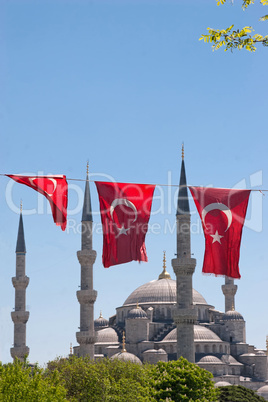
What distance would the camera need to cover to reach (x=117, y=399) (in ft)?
138

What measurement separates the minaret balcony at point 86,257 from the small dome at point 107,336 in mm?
25819

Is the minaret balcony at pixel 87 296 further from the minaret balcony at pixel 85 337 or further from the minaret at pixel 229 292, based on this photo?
the minaret at pixel 229 292

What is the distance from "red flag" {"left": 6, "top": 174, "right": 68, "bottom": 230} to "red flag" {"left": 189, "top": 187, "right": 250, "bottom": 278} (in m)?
4.46

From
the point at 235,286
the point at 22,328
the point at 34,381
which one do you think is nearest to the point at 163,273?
the point at 235,286

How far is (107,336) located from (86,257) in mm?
26795

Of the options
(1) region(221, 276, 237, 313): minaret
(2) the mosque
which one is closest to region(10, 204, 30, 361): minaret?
(2) the mosque

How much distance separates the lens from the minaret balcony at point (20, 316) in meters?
73.0

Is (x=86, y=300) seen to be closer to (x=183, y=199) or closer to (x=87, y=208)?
(x=87, y=208)

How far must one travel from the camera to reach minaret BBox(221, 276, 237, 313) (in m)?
84.3

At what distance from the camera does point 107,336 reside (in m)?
90.2

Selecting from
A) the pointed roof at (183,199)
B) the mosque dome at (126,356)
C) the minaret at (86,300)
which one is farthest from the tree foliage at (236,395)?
the mosque dome at (126,356)

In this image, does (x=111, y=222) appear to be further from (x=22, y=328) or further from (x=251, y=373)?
(x=251, y=373)

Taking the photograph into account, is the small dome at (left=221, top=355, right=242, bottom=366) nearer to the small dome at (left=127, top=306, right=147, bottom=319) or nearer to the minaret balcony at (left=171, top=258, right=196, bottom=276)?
the small dome at (left=127, top=306, right=147, bottom=319)

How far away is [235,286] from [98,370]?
39.7 m
